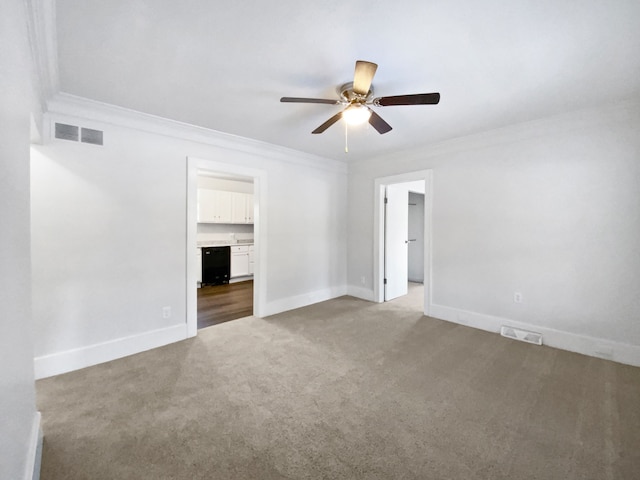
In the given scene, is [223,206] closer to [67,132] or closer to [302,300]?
[302,300]

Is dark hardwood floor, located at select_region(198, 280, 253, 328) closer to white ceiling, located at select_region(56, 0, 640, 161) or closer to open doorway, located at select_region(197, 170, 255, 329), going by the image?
open doorway, located at select_region(197, 170, 255, 329)

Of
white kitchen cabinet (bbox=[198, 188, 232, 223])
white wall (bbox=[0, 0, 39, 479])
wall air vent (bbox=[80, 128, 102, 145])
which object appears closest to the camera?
white wall (bbox=[0, 0, 39, 479])

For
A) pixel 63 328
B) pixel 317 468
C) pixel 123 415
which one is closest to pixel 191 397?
pixel 123 415

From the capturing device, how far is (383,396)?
2.05 metres

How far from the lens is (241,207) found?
6.41 metres

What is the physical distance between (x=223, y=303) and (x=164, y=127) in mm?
2792

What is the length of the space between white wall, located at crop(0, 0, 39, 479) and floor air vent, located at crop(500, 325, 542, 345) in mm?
3928

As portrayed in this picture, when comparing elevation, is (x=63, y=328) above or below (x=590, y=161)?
below

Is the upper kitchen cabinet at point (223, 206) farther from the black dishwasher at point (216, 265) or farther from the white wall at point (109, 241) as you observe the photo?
the white wall at point (109, 241)

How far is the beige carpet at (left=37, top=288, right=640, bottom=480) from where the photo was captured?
4.79ft

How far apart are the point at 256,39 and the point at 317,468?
98.3 inches

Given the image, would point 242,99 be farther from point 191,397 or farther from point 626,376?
point 626,376

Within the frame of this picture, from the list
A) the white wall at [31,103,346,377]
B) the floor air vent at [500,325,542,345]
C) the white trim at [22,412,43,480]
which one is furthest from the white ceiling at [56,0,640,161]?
the floor air vent at [500,325,542,345]

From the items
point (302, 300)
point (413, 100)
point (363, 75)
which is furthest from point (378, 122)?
point (302, 300)
